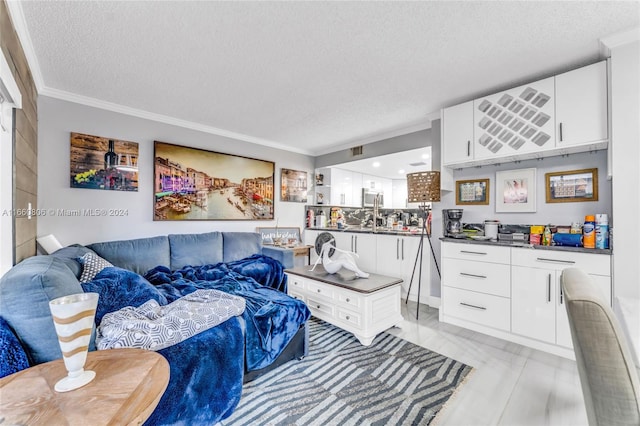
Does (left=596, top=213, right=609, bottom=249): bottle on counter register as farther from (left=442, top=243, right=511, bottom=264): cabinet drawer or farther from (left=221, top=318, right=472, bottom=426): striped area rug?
(left=221, top=318, right=472, bottom=426): striped area rug

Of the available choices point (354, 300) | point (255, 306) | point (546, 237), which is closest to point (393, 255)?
point (354, 300)

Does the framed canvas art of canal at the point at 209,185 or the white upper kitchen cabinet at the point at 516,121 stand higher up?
the white upper kitchen cabinet at the point at 516,121

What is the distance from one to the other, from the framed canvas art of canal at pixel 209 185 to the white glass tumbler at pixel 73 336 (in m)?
2.99

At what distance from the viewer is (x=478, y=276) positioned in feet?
8.71

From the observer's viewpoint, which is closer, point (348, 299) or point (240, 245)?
point (348, 299)

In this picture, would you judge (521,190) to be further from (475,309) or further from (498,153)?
(475,309)

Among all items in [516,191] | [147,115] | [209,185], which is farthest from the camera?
[209,185]

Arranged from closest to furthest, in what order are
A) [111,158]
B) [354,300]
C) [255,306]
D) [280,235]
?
[255,306], [354,300], [111,158], [280,235]

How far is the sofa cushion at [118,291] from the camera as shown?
1.54 meters

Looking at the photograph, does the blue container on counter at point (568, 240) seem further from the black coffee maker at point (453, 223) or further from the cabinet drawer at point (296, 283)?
the cabinet drawer at point (296, 283)

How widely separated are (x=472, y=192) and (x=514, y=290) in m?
1.18

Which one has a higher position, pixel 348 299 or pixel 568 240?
pixel 568 240

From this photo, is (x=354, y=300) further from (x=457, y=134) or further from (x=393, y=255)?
(x=457, y=134)

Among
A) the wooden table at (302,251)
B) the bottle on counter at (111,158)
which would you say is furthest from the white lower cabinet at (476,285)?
the bottle on counter at (111,158)
